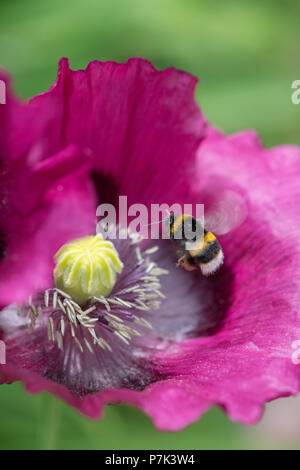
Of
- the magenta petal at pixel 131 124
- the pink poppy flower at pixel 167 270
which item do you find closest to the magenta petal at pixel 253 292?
the pink poppy flower at pixel 167 270

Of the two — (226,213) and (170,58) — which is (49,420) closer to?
(226,213)

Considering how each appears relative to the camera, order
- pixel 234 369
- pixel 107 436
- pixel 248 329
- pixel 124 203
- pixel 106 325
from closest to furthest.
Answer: pixel 234 369 < pixel 248 329 < pixel 106 325 < pixel 124 203 < pixel 107 436

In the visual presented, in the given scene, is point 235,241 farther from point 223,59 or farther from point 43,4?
point 43,4

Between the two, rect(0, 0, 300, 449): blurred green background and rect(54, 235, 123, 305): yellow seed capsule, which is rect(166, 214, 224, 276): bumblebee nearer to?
rect(54, 235, 123, 305): yellow seed capsule

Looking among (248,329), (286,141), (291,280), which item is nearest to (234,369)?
(248,329)

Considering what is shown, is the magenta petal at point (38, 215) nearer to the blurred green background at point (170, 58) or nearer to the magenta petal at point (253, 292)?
the magenta petal at point (253, 292)

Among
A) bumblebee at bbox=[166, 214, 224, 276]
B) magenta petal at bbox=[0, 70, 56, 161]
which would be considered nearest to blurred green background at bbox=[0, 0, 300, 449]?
bumblebee at bbox=[166, 214, 224, 276]
